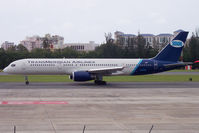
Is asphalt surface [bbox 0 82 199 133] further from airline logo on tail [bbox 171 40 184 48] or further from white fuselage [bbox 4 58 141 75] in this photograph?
airline logo on tail [bbox 171 40 184 48]

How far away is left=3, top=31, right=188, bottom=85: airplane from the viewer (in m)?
31.2

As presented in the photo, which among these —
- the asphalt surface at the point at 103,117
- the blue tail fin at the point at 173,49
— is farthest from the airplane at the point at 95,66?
the asphalt surface at the point at 103,117

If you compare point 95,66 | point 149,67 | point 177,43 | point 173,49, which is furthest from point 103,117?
point 177,43

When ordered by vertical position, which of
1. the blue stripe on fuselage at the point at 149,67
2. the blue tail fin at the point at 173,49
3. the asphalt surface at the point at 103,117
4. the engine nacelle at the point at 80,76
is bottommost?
the asphalt surface at the point at 103,117

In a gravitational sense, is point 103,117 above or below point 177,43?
below

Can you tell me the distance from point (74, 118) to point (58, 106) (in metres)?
3.63

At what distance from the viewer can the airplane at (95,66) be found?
31.2m

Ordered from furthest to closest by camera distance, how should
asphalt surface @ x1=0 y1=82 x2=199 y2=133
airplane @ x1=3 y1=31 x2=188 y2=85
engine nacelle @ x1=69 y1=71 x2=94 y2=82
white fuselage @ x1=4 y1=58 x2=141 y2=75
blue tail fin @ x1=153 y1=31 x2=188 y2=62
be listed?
blue tail fin @ x1=153 y1=31 x2=188 y2=62 < white fuselage @ x1=4 y1=58 x2=141 y2=75 < airplane @ x1=3 y1=31 x2=188 y2=85 < engine nacelle @ x1=69 y1=71 x2=94 y2=82 < asphalt surface @ x1=0 y1=82 x2=199 y2=133

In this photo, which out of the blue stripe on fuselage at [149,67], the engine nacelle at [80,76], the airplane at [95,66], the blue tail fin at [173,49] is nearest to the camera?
the engine nacelle at [80,76]

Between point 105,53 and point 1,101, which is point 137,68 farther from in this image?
point 105,53

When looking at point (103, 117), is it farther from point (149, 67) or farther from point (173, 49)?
point (173, 49)

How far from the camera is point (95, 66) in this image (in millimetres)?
33250

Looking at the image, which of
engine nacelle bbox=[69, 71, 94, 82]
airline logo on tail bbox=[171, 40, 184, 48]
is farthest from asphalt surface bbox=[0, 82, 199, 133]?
airline logo on tail bbox=[171, 40, 184, 48]

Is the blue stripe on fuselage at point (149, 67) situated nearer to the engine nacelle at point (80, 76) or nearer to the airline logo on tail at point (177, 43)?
the airline logo on tail at point (177, 43)
